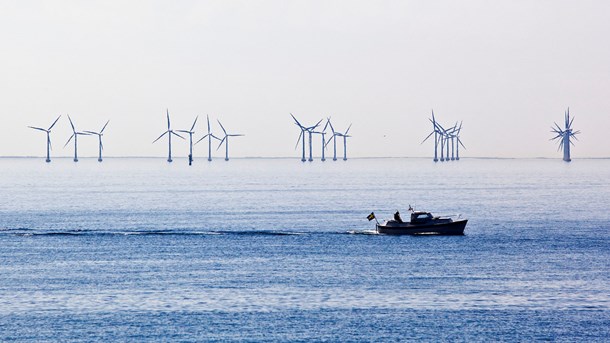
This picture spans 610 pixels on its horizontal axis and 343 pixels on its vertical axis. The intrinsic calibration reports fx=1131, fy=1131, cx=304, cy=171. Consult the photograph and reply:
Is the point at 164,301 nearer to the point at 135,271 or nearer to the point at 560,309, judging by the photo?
the point at 135,271

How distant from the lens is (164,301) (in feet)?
277

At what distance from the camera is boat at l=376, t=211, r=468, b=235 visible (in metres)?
135

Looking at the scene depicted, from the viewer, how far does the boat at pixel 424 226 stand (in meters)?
135

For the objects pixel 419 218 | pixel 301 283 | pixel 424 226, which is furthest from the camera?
pixel 419 218

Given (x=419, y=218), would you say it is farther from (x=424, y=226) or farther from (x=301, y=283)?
(x=301, y=283)

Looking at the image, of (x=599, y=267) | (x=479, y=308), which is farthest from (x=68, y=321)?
(x=599, y=267)

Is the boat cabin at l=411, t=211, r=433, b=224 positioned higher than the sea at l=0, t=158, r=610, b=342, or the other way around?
the boat cabin at l=411, t=211, r=433, b=224

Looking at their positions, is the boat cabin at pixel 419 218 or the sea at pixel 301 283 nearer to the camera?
the sea at pixel 301 283

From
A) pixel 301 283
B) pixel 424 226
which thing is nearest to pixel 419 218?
pixel 424 226

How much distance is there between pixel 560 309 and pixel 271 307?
20658 mm

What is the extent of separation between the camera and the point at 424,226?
135m

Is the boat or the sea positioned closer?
the sea

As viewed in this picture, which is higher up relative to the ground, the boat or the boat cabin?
the boat cabin

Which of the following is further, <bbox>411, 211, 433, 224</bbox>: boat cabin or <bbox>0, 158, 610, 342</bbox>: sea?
<bbox>411, 211, 433, 224</bbox>: boat cabin
